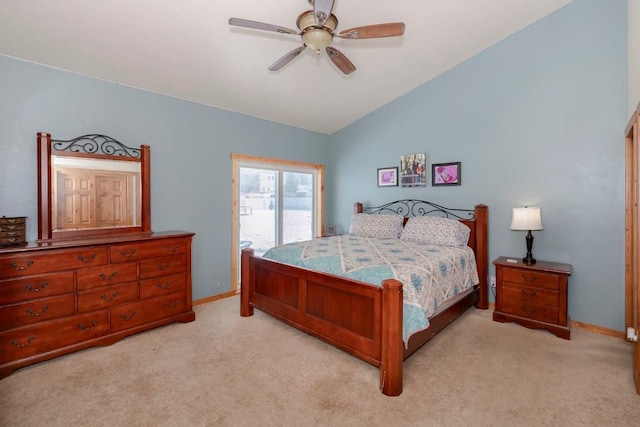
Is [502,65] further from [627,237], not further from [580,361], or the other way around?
[580,361]

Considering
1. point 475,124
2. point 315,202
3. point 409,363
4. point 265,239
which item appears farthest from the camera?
point 315,202

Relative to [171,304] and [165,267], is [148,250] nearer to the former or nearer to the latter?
[165,267]

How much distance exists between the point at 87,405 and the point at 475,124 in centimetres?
464

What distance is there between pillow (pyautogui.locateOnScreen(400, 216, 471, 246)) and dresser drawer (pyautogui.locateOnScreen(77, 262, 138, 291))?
3.12 m

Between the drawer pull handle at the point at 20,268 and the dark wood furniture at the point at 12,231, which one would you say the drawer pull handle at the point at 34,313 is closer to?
the drawer pull handle at the point at 20,268

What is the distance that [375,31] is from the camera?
2.08 metres

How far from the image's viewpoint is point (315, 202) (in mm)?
5441

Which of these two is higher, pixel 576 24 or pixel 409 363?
pixel 576 24

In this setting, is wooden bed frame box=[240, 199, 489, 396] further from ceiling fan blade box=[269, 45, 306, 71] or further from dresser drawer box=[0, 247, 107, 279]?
ceiling fan blade box=[269, 45, 306, 71]

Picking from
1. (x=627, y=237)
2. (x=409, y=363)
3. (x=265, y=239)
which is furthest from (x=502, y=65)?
(x=265, y=239)

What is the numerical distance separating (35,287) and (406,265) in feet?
9.83

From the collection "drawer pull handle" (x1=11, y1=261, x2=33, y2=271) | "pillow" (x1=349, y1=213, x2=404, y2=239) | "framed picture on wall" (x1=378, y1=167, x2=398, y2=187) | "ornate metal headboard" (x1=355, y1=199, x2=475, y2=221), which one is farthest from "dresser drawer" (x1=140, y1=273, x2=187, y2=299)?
"framed picture on wall" (x1=378, y1=167, x2=398, y2=187)

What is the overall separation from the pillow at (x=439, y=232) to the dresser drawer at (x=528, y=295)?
666 millimetres

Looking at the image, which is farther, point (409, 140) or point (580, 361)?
point (409, 140)
